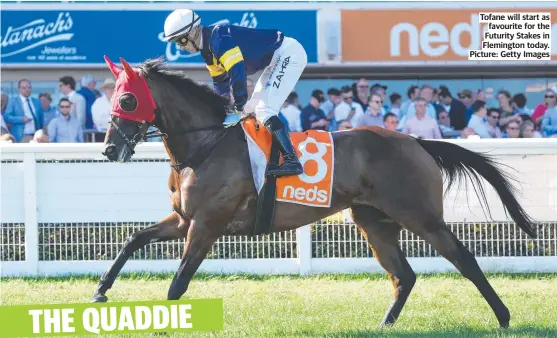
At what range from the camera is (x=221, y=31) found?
6.01 m

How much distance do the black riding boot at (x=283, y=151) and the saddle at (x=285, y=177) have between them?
4 centimetres

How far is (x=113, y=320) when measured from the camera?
18.2 feet

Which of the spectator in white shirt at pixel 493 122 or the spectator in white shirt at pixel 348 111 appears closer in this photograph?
the spectator in white shirt at pixel 493 122

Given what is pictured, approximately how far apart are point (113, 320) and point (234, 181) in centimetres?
116

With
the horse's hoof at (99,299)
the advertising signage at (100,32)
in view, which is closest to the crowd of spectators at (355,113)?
the advertising signage at (100,32)

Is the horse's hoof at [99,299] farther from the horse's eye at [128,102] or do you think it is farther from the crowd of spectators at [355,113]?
the crowd of spectators at [355,113]

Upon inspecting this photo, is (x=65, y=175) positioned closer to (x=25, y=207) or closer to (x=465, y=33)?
(x=25, y=207)

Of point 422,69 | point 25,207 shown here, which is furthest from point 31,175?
point 422,69

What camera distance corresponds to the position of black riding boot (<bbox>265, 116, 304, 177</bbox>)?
6.07 metres

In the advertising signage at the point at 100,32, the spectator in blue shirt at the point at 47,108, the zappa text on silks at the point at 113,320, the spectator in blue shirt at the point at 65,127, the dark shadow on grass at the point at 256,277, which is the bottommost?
the dark shadow on grass at the point at 256,277

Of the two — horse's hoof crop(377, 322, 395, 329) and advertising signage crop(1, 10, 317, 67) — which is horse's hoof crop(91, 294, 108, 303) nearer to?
horse's hoof crop(377, 322, 395, 329)

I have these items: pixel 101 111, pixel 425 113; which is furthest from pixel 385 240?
pixel 101 111

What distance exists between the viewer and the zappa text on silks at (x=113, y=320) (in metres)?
5.45

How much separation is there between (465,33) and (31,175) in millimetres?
7295
